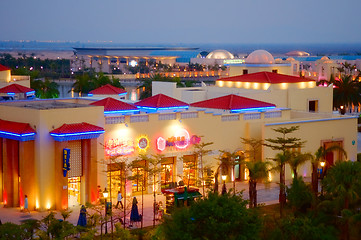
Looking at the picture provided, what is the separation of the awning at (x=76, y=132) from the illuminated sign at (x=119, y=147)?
6.32ft

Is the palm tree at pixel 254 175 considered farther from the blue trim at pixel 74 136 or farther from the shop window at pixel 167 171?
the blue trim at pixel 74 136

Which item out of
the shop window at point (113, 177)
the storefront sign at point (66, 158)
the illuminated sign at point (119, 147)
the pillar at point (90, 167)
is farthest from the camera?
the illuminated sign at point (119, 147)

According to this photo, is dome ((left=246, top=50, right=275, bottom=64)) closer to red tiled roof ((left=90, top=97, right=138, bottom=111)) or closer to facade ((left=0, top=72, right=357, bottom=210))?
facade ((left=0, top=72, right=357, bottom=210))

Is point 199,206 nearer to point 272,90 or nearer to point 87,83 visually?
point 272,90

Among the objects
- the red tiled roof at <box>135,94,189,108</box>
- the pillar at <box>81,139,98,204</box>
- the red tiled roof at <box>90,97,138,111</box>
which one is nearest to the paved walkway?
the pillar at <box>81,139,98,204</box>

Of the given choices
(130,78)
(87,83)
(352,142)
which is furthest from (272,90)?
(130,78)

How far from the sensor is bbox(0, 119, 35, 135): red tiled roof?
105 feet

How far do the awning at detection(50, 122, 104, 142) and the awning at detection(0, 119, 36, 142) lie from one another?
926 millimetres

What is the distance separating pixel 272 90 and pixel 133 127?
16.3 m

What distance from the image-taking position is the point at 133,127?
119 ft

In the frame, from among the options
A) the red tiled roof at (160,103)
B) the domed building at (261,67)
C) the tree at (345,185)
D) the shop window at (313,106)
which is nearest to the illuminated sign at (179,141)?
the red tiled roof at (160,103)

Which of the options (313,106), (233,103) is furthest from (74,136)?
(313,106)

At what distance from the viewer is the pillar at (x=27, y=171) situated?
32219 mm

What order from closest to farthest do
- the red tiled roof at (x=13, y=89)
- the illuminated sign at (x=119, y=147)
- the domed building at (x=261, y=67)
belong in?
the illuminated sign at (x=119, y=147), the red tiled roof at (x=13, y=89), the domed building at (x=261, y=67)
